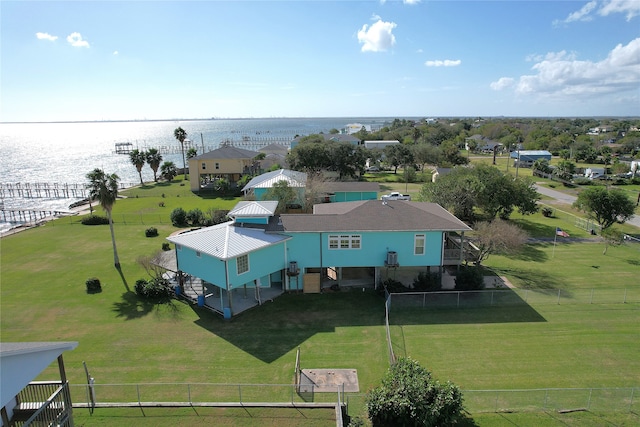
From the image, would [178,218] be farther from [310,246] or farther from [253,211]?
[310,246]

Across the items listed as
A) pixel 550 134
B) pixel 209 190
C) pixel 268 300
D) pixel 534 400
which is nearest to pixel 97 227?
pixel 209 190

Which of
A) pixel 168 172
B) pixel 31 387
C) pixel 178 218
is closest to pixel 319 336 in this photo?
pixel 31 387

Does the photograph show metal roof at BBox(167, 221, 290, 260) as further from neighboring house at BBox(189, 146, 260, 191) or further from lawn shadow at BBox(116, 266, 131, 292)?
neighboring house at BBox(189, 146, 260, 191)

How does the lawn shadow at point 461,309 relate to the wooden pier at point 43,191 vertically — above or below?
above

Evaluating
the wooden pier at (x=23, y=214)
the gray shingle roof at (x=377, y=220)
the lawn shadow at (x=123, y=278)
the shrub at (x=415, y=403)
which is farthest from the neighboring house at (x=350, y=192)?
the wooden pier at (x=23, y=214)

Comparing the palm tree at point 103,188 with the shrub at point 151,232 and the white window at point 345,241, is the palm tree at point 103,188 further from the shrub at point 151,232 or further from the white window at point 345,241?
the white window at point 345,241

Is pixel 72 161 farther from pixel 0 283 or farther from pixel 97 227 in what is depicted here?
pixel 0 283
